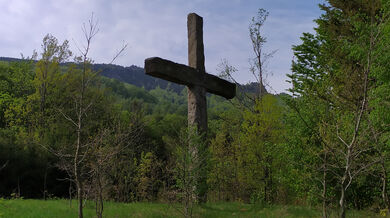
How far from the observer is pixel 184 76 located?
772 cm

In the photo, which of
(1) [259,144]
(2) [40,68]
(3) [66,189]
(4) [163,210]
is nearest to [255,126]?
(1) [259,144]

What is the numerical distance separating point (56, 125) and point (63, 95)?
4359mm

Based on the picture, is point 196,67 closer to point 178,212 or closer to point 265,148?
point 178,212

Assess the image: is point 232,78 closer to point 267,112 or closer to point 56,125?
point 267,112

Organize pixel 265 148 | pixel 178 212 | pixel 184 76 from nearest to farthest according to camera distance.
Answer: pixel 184 76, pixel 178 212, pixel 265 148

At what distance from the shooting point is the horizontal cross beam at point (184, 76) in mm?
6814

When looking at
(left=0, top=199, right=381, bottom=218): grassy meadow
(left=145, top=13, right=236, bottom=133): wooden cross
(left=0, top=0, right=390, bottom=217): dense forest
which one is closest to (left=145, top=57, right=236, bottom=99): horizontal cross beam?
(left=145, top=13, right=236, bottom=133): wooden cross

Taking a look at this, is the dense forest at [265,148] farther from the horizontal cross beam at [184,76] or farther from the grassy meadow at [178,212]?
the horizontal cross beam at [184,76]

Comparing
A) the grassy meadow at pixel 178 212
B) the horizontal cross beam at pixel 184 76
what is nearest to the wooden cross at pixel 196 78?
the horizontal cross beam at pixel 184 76

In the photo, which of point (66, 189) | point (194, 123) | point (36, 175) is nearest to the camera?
point (194, 123)

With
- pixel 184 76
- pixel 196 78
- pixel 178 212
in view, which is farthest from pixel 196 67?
pixel 178 212

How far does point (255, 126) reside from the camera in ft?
48.5

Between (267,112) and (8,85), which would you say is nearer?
(267,112)

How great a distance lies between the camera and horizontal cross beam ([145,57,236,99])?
22.4 ft
